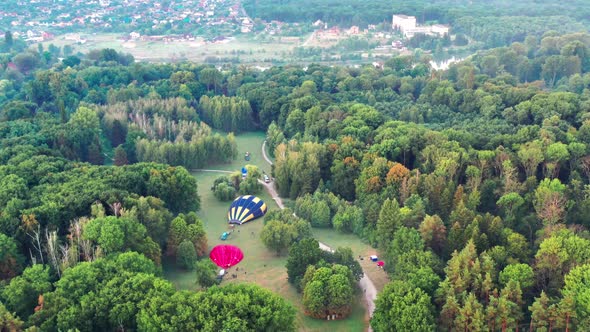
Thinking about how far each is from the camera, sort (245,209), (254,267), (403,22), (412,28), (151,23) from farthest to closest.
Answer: (151,23)
(403,22)
(412,28)
(245,209)
(254,267)

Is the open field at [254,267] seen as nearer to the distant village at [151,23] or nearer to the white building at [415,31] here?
the distant village at [151,23]

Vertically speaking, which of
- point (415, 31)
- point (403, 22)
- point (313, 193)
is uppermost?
point (403, 22)

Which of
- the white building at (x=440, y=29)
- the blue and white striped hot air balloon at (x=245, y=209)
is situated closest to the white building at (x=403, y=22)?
the white building at (x=440, y=29)

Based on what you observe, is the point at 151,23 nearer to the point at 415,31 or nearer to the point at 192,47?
the point at 192,47

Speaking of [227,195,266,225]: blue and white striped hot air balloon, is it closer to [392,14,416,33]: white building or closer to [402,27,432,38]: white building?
[402,27,432,38]: white building

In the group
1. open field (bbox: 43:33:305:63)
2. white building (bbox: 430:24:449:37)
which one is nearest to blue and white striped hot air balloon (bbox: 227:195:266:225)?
open field (bbox: 43:33:305:63)

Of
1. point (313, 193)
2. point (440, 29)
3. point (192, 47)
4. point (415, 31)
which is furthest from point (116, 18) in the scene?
point (313, 193)
